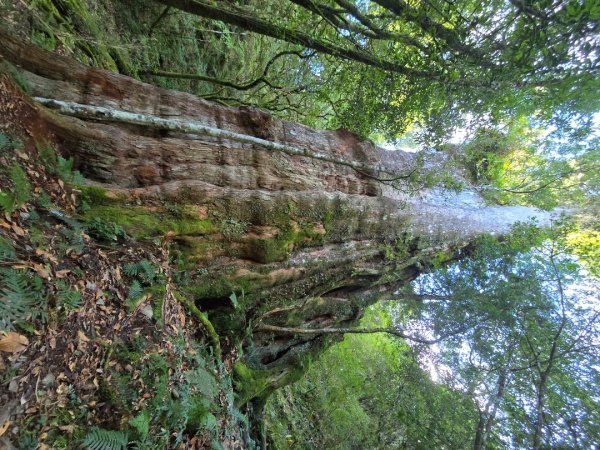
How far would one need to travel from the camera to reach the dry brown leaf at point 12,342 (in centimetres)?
223

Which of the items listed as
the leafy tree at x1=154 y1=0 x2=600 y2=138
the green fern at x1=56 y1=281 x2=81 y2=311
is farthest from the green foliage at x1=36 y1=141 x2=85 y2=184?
the leafy tree at x1=154 y1=0 x2=600 y2=138

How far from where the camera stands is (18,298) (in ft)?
7.88

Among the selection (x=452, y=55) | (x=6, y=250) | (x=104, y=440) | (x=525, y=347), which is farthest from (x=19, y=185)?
(x=525, y=347)

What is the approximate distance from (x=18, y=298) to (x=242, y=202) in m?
3.06

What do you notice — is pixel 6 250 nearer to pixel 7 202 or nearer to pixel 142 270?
pixel 7 202

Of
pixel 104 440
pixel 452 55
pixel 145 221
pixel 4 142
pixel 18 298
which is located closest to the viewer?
pixel 18 298

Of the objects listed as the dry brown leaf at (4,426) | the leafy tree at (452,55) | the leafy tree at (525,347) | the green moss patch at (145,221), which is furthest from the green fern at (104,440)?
the leafy tree at (525,347)

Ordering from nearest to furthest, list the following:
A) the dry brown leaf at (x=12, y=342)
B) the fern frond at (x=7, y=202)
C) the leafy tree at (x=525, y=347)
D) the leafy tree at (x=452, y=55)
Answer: the dry brown leaf at (x=12, y=342) < the fern frond at (x=7, y=202) < the leafy tree at (x=452, y=55) < the leafy tree at (x=525, y=347)

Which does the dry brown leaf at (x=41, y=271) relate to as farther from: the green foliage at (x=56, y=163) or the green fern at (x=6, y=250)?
the green foliage at (x=56, y=163)

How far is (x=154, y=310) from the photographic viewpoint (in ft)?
12.5

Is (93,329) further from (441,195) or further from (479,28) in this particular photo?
(441,195)

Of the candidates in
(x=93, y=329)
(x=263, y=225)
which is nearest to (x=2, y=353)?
(x=93, y=329)

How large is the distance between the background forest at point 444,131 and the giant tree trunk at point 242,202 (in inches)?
38.9

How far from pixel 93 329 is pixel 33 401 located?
79cm
